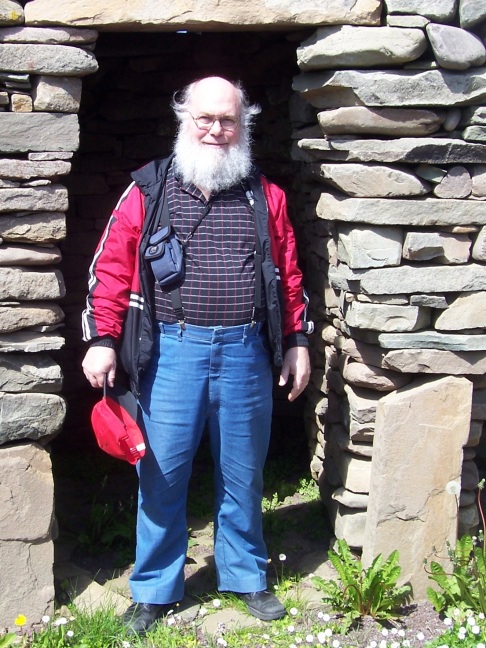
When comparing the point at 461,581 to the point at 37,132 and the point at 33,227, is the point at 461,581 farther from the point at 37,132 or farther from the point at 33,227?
the point at 37,132

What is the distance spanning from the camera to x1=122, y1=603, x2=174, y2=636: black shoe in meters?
3.57

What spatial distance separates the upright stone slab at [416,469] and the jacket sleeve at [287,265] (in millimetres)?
491

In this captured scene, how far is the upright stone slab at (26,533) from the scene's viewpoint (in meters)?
3.54

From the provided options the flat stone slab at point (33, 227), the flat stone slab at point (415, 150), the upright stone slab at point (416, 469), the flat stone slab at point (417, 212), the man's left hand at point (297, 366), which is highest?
the flat stone slab at point (415, 150)

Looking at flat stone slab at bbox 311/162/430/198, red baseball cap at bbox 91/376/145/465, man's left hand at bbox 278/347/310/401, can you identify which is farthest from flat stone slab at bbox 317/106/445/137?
red baseball cap at bbox 91/376/145/465

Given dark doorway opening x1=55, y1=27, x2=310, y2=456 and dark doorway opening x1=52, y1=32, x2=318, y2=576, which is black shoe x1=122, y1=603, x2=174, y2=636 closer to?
dark doorway opening x1=52, y1=32, x2=318, y2=576

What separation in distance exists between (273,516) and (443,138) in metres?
2.19

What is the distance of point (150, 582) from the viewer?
3678 millimetres

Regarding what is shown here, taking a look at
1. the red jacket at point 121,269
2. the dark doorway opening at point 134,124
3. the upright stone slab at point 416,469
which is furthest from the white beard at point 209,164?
the dark doorway opening at point 134,124

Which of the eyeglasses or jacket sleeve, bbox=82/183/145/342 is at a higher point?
the eyeglasses

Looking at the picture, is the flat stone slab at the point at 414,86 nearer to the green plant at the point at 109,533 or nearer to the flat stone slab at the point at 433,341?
the flat stone slab at the point at 433,341

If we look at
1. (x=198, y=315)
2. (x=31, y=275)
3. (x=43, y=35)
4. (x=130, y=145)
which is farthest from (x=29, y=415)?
(x=130, y=145)

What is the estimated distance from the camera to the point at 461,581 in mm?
3604

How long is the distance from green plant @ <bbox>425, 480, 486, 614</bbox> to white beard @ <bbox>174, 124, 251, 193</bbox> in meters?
1.64
